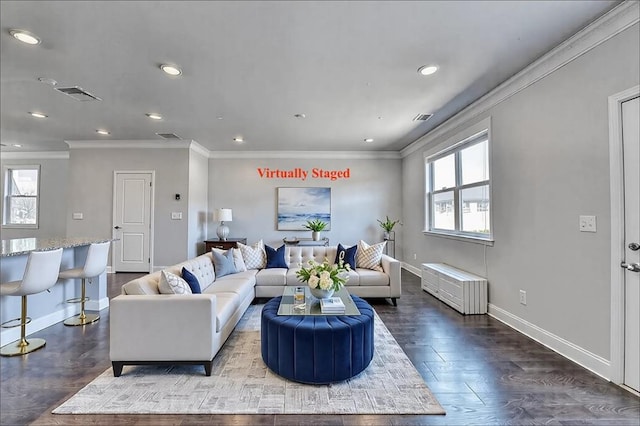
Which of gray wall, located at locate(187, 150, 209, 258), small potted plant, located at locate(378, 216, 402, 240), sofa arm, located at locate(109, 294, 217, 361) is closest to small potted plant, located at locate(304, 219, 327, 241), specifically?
small potted plant, located at locate(378, 216, 402, 240)

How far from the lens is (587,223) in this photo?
2418 millimetres

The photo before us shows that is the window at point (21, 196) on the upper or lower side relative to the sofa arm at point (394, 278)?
upper

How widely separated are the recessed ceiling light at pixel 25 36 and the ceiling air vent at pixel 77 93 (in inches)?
40.4

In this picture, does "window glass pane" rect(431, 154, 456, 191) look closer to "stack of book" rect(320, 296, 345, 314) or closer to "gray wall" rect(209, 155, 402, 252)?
"gray wall" rect(209, 155, 402, 252)

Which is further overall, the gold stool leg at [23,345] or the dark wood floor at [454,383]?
the gold stool leg at [23,345]

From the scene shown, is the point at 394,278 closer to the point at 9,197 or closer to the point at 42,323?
the point at 42,323

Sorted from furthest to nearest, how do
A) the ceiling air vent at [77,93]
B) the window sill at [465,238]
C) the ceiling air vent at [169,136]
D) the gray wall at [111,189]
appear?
the gray wall at [111,189]
the ceiling air vent at [169,136]
the window sill at [465,238]
the ceiling air vent at [77,93]

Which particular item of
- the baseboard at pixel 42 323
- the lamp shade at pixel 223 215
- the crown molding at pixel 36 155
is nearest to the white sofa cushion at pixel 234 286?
the baseboard at pixel 42 323

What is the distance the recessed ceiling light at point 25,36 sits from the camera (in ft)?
7.80

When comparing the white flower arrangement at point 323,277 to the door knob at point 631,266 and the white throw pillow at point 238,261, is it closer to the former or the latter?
the white throw pillow at point 238,261

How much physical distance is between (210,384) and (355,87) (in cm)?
320

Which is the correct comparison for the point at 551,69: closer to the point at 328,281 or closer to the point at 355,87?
the point at 355,87

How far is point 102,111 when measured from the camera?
14.1ft

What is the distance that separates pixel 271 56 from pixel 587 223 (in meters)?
3.04
